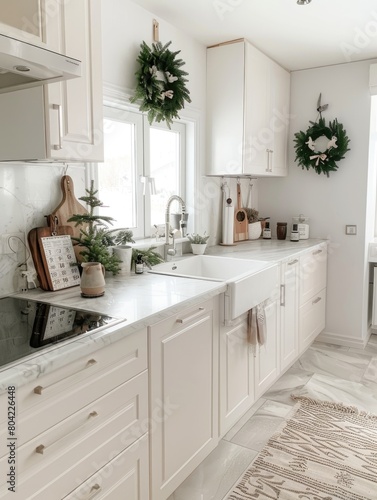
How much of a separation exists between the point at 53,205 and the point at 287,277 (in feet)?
5.50

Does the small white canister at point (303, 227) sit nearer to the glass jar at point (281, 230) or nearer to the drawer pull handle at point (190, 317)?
the glass jar at point (281, 230)

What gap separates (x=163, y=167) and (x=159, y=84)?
0.63m

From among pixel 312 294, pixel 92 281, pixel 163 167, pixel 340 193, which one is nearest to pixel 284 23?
pixel 163 167

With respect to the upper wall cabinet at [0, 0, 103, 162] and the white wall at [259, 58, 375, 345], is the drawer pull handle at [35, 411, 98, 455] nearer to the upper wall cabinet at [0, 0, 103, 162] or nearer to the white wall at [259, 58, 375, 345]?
the upper wall cabinet at [0, 0, 103, 162]

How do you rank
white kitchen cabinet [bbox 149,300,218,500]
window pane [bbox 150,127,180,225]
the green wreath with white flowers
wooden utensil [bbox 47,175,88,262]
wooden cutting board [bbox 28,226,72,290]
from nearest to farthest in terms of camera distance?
white kitchen cabinet [bbox 149,300,218,500]
wooden cutting board [bbox 28,226,72,290]
wooden utensil [bbox 47,175,88,262]
window pane [bbox 150,127,180,225]
the green wreath with white flowers

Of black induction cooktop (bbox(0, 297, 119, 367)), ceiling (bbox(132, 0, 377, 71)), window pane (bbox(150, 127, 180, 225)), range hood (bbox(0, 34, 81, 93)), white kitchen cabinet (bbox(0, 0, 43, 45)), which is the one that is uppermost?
ceiling (bbox(132, 0, 377, 71))

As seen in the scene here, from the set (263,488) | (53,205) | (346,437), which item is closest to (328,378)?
(346,437)

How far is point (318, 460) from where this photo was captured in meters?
2.26

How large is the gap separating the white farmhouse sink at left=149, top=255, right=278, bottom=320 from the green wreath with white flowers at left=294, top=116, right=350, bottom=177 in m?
1.42

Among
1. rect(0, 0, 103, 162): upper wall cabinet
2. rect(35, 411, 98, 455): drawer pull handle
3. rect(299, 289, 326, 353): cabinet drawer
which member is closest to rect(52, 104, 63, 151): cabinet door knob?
rect(0, 0, 103, 162): upper wall cabinet

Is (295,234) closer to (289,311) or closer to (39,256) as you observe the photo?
(289,311)

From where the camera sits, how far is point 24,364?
3.79 feet

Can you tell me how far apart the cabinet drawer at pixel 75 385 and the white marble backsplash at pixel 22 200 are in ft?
2.37

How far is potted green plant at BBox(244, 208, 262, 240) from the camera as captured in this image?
3842mm
